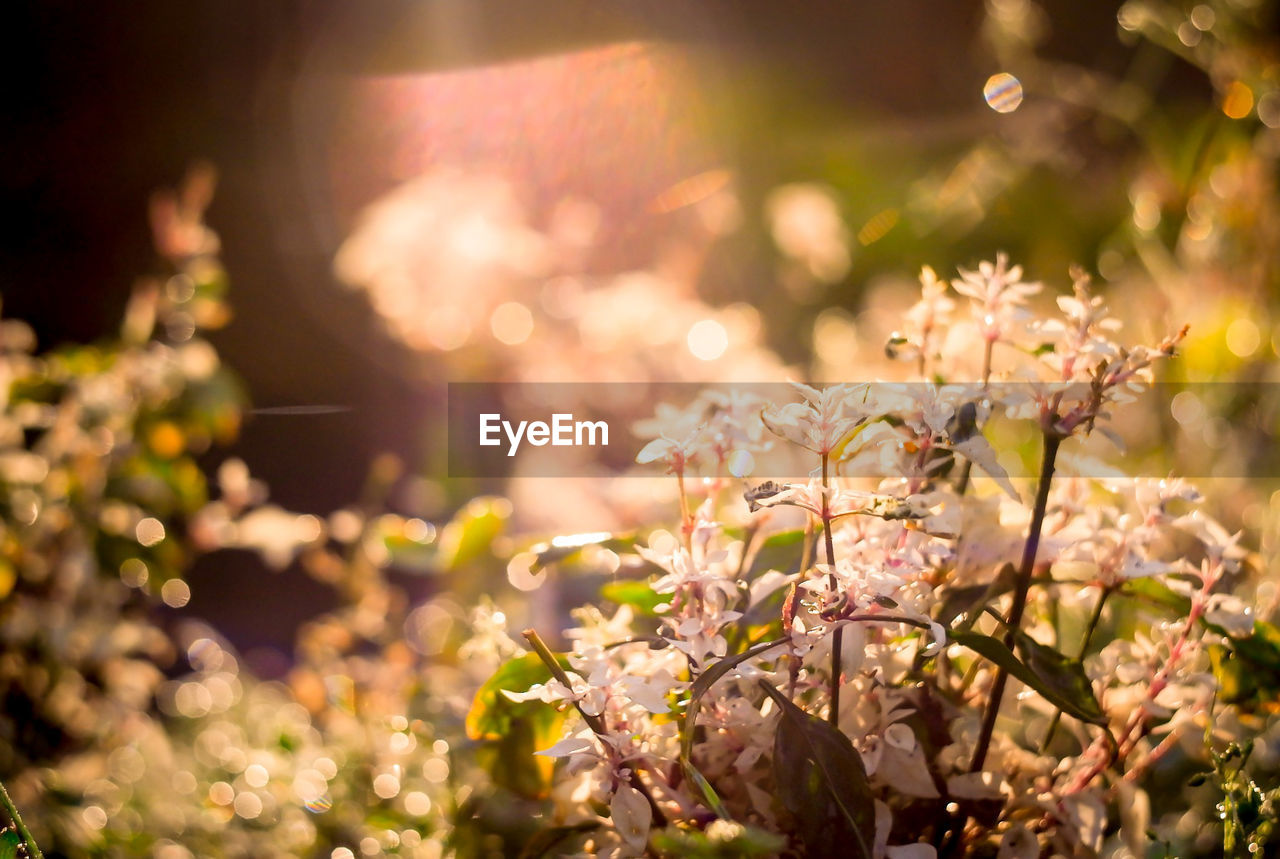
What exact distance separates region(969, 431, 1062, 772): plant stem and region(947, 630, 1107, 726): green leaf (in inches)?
0.7

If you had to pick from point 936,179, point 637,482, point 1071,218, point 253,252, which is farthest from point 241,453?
point 1071,218

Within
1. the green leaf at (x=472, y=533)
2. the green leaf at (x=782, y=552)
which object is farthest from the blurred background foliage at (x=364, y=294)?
the green leaf at (x=782, y=552)

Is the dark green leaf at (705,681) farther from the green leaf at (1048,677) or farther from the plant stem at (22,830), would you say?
the plant stem at (22,830)

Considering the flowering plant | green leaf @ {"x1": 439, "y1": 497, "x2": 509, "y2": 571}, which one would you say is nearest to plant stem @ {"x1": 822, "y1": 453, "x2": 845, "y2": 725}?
the flowering plant

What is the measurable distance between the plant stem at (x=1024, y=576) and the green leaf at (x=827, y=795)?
7 cm

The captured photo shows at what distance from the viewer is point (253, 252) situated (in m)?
1.63

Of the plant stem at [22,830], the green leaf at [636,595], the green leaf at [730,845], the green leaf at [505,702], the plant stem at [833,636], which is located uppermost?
the plant stem at [833,636]

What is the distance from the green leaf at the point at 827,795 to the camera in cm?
26

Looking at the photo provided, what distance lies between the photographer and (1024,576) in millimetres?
302

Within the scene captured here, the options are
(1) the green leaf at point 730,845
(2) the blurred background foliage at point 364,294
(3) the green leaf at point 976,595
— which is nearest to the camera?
(1) the green leaf at point 730,845

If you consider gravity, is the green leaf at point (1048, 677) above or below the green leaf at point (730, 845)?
above

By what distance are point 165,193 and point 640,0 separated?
0.93 metres

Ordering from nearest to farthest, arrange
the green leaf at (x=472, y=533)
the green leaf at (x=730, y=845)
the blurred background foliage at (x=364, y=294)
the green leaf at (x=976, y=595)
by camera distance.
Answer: the green leaf at (x=730, y=845) < the green leaf at (x=976, y=595) < the green leaf at (x=472, y=533) < the blurred background foliage at (x=364, y=294)

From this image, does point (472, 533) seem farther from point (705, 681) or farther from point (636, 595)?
point (705, 681)
